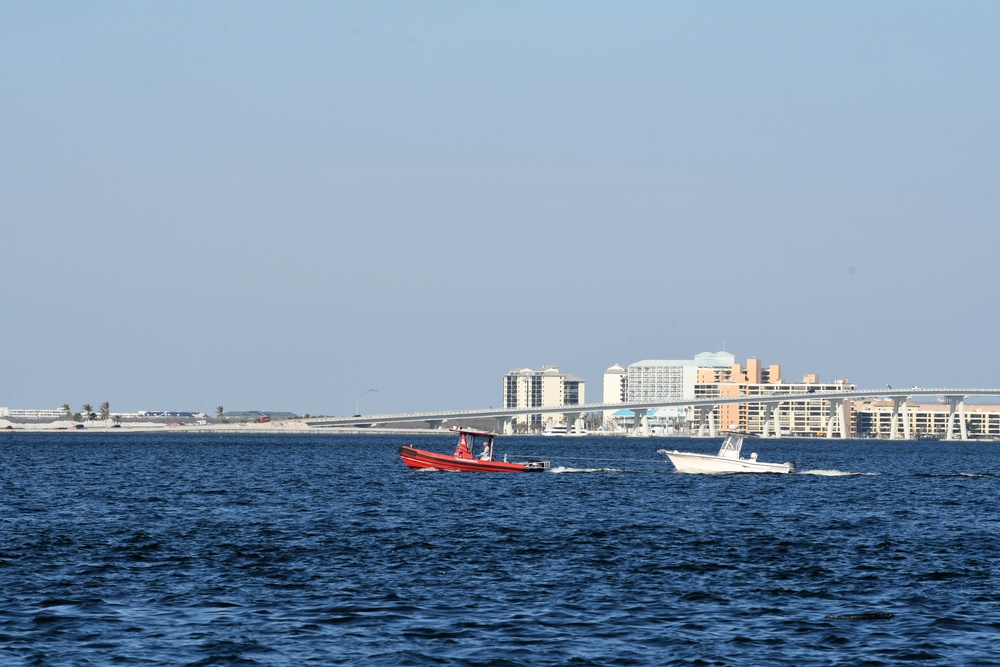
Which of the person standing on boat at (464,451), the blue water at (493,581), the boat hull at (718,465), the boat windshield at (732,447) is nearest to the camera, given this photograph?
the blue water at (493,581)

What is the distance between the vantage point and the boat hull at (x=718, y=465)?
91438mm

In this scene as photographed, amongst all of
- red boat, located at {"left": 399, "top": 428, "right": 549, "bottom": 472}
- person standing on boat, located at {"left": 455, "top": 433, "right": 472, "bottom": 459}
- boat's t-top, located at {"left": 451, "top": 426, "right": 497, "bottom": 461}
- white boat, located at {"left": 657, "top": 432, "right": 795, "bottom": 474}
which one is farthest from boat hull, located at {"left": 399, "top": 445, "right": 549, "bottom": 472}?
white boat, located at {"left": 657, "top": 432, "right": 795, "bottom": 474}

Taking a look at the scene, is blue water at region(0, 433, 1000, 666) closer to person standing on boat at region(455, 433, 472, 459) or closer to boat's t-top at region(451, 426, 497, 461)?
boat's t-top at region(451, 426, 497, 461)

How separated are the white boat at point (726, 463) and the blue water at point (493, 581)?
24.2 m

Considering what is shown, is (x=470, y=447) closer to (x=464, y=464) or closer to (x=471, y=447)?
(x=471, y=447)

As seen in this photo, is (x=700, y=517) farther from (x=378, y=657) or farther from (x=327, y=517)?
(x=378, y=657)

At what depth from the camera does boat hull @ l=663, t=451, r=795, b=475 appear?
9144 centimetres

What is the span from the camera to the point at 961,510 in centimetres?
6288

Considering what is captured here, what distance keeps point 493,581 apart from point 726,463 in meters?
59.8

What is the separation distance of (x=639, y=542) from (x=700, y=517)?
12.3 metres

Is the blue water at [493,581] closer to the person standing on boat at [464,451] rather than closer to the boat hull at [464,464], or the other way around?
the boat hull at [464,464]

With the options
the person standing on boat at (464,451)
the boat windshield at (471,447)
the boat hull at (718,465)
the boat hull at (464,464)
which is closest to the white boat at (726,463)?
the boat hull at (718,465)

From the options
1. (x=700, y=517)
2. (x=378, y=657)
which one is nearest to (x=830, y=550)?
(x=700, y=517)

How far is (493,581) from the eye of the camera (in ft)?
111
